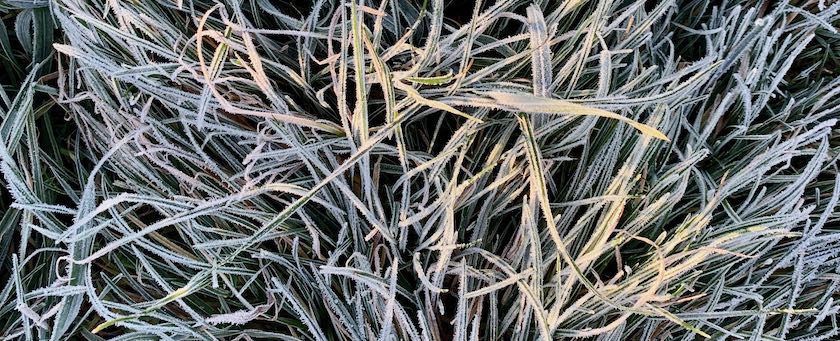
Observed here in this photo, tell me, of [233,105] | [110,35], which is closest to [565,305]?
[233,105]

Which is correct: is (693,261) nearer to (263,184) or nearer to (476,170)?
(476,170)

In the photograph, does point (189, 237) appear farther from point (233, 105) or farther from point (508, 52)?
point (508, 52)

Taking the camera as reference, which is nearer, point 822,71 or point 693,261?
point 693,261

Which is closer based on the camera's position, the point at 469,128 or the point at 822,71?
the point at 469,128

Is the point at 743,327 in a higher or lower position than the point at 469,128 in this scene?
lower

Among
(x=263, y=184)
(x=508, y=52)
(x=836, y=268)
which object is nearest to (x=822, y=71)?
(x=836, y=268)

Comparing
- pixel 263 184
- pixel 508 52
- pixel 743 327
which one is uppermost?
pixel 508 52
